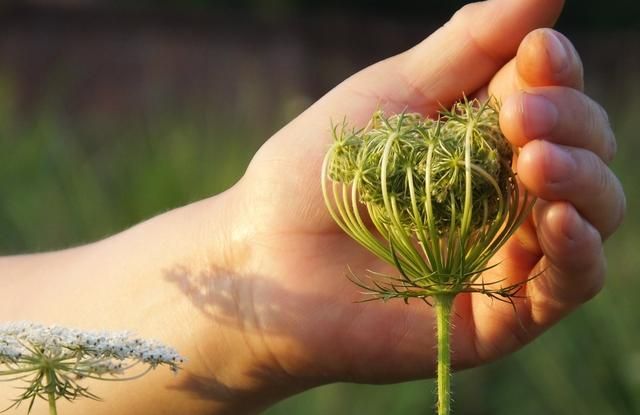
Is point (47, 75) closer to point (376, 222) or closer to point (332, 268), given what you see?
point (332, 268)

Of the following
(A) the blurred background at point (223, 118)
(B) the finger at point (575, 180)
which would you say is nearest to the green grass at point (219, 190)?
(A) the blurred background at point (223, 118)

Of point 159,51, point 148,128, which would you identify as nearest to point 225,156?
point 148,128

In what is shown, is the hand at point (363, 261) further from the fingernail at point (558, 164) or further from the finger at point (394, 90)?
the fingernail at point (558, 164)

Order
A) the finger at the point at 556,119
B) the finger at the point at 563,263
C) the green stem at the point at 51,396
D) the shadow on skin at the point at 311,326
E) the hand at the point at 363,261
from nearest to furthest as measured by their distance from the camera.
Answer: the green stem at the point at 51,396
the finger at the point at 556,119
the finger at the point at 563,263
the hand at the point at 363,261
the shadow on skin at the point at 311,326

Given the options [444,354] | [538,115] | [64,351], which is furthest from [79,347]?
[538,115]

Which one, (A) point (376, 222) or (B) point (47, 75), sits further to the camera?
(B) point (47, 75)

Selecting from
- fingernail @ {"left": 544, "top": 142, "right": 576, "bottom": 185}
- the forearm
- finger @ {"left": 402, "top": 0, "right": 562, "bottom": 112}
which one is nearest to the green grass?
the forearm
